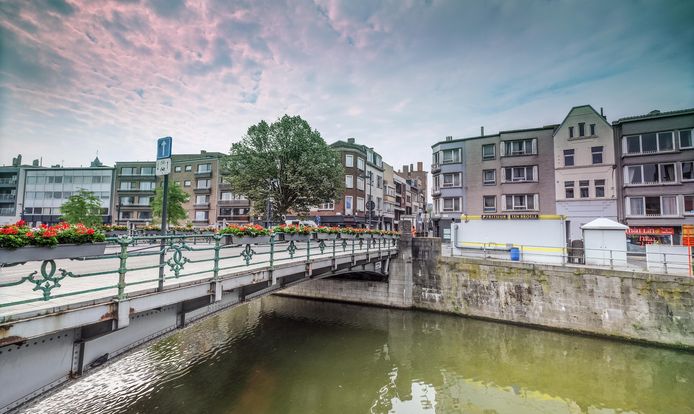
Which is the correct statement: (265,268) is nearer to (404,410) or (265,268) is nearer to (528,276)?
(404,410)

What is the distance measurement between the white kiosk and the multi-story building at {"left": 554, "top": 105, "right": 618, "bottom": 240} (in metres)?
11.4

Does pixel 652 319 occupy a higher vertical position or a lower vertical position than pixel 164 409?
higher

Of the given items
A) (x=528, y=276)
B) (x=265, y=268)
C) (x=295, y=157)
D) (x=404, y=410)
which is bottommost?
(x=404, y=410)

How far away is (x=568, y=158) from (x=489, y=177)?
7049mm

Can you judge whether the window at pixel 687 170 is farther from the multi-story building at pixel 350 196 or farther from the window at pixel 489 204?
the multi-story building at pixel 350 196

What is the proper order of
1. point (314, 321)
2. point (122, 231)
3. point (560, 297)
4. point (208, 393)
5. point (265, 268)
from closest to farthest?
point (265, 268) → point (208, 393) → point (560, 297) → point (314, 321) → point (122, 231)

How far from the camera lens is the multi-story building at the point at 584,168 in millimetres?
27797

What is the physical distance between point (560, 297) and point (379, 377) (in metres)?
11.1

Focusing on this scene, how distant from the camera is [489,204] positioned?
32875mm

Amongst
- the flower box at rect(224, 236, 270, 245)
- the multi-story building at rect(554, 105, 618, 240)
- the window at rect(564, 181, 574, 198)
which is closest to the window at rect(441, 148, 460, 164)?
the multi-story building at rect(554, 105, 618, 240)

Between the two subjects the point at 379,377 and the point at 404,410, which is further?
the point at 379,377

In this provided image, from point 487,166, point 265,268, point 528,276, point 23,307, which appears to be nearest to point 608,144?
point 487,166

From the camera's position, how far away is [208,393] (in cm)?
995

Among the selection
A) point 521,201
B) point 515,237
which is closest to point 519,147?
point 521,201
